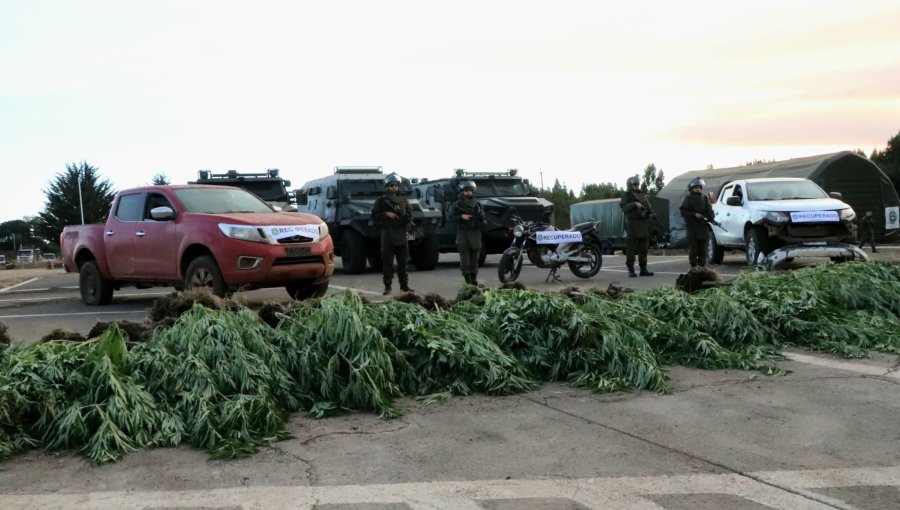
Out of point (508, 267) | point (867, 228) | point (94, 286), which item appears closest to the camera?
point (94, 286)

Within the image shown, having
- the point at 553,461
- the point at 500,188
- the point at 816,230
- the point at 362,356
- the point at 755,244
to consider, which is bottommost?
the point at 553,461

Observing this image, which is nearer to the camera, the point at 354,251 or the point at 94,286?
the point at 94,286

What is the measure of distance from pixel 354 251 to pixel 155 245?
6865mm

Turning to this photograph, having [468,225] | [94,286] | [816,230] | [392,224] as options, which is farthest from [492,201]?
[94,286]

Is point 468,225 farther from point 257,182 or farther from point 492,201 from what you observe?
point 257,182

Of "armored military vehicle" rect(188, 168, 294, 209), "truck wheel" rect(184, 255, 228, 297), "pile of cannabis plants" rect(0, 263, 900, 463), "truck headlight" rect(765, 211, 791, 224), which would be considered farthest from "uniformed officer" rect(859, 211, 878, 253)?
"truck wheel" rect(184, 255, 228, 297)

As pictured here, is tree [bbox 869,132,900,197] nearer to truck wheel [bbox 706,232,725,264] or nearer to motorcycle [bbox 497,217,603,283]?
truck wheel [bbox 706,232,725,264]

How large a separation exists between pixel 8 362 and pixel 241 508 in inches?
82.4

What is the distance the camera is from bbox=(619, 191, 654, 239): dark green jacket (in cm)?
1414

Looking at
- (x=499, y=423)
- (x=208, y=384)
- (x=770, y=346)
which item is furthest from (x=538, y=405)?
(x=770, y=346)

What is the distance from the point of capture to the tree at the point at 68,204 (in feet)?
220

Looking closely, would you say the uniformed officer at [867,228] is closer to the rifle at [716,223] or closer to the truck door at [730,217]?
the truck door at [730,217]

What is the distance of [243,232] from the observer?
375 inches

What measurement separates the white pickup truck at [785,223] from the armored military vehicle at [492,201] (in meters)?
4.21
